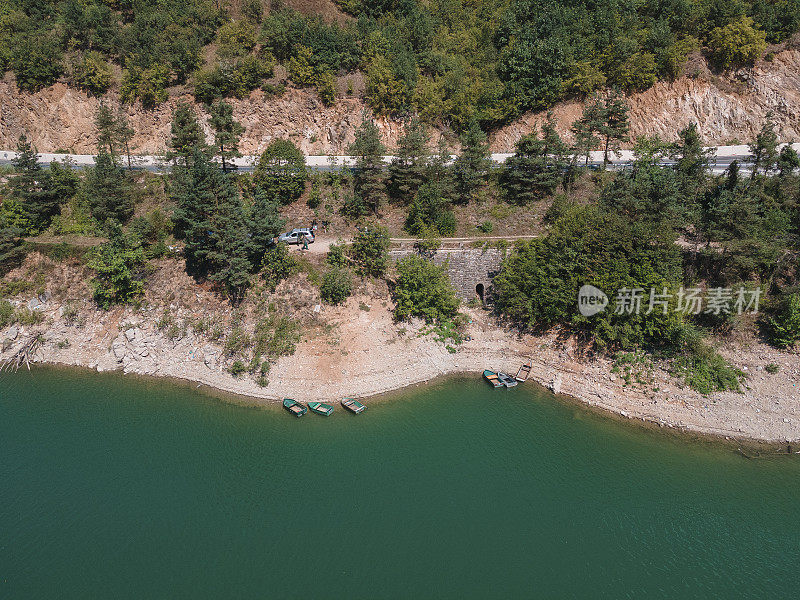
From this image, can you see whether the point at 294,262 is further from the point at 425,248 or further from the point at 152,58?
the point at 152,58

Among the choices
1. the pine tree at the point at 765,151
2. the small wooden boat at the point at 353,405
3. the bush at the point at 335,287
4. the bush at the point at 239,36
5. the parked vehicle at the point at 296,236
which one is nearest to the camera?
the small wooden boat at the point at 353,405

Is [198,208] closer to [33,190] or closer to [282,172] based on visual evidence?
[282,172]

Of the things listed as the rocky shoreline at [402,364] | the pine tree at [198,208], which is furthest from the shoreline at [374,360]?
the pine tree at [198,208]

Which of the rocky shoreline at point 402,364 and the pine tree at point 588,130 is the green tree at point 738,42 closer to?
the pine tree at point 588,130

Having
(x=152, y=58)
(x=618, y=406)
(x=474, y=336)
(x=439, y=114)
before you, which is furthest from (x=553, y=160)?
(x=152, y=58)

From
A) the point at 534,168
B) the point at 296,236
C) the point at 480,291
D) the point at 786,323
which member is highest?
the point at 534,168

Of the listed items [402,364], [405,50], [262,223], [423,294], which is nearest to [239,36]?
[405,50]
